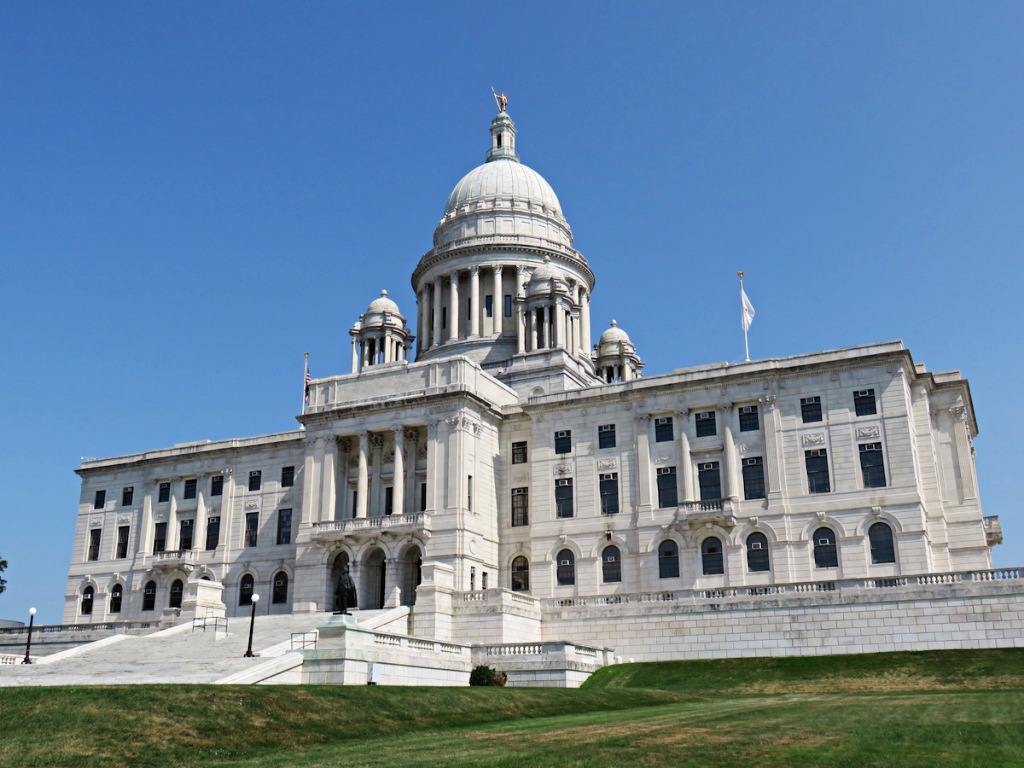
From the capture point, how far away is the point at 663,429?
63.0m

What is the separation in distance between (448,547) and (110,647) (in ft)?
62.5

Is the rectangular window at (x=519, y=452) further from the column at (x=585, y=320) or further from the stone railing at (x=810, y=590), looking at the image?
the column at (x=585, y=320)

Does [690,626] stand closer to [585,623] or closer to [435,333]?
[585,623]

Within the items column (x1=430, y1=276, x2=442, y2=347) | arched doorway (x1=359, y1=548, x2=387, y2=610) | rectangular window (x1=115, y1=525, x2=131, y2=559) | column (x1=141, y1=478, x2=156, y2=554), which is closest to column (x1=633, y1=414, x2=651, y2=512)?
arched doorway (x1=359, y1=548, x2=387, y2=610)

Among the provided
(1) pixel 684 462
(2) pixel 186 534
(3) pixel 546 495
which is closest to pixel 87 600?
(2) pixel 186 534

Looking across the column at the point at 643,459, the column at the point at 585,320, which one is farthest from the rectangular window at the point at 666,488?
the column at the point at 585,320

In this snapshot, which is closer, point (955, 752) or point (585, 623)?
point (955, 752)

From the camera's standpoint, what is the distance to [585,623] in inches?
2168

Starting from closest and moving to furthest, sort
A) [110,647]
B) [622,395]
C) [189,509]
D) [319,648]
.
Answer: [319,648] → [110,647] → [622,395] → [189,509]

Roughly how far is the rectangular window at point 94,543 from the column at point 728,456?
46.7 m

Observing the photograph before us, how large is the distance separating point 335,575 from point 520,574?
11.4 metres

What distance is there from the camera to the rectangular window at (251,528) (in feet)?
236

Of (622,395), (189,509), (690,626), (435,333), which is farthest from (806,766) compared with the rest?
(435,333)

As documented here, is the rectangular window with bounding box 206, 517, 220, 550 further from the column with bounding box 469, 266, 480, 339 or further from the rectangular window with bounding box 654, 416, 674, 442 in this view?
the rectangular window with bounding box 654, 416, 674, 442
